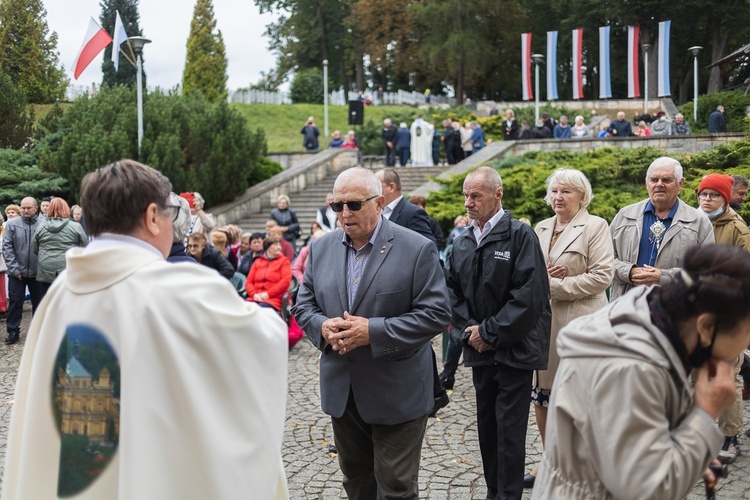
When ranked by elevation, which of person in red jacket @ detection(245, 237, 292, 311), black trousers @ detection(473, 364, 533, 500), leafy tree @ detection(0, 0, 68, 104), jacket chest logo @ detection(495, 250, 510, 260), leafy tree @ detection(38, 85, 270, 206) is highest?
leafy tree @ detection(0, 0, 68, 104)

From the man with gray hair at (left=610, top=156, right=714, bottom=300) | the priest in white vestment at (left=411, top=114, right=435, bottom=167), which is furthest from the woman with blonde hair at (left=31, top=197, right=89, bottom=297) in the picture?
the priest in white vestment at (left=411, top=114, right=435, bottom=167)

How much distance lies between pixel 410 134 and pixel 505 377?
67.9ft

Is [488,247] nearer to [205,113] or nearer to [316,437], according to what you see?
[316,437]

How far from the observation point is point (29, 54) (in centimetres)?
3700

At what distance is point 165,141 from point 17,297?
809cm

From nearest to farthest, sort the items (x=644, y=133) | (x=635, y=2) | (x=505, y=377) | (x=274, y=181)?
(x=505, y=377), (x=274, y=181), (x=644, y=133), (x=635, y=2)

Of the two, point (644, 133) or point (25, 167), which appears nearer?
point (25, 167)

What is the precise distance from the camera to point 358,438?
4.06m

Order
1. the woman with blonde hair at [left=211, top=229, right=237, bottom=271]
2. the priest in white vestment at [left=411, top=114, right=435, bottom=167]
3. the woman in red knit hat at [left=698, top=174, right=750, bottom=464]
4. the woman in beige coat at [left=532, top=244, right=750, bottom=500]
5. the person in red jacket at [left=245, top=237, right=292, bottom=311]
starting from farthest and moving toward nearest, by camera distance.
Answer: the priest in white vestment at [left=411, top=114, right=435, bottom=167] → the woman with blonde hair at [left=211, top=229, right=237, bottom=271] → the person in red jacket at [left=245, top=237, right=292, bottom=311] → the woman in red knit hat at [left=698, top=174, right=750, bottom=464] → the woman in beige coat at [left=532, top=244, right=750, bottom=500]

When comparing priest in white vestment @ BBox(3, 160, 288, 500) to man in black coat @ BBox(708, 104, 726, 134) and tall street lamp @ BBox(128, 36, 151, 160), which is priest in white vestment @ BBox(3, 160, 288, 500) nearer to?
tall street lamp @ BBox(128, 36, 151, 160)

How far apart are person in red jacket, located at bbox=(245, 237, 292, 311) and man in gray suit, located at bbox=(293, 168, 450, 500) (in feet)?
18.6

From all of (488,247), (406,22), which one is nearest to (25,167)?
(488,247)

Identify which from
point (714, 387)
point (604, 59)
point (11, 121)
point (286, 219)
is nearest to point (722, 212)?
point (714, 387)

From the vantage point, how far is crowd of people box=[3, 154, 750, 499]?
1979 mm
